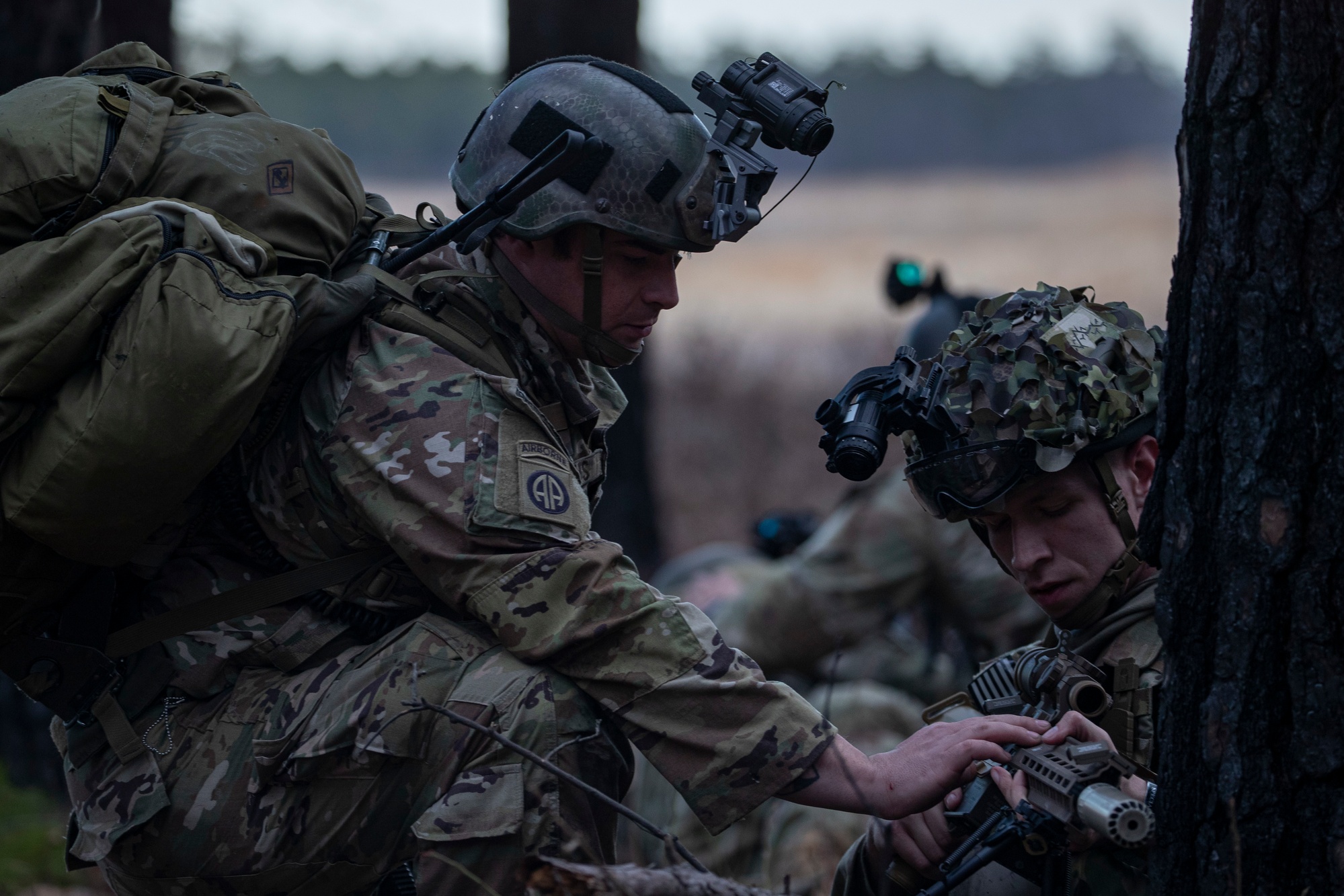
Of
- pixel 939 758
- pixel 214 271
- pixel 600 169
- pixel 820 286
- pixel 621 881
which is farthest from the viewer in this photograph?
pixel 820 286

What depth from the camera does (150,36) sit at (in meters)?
5.80

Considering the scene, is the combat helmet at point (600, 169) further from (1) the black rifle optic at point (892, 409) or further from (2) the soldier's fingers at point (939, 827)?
(2) the soldier's fingers at point (939, 827)

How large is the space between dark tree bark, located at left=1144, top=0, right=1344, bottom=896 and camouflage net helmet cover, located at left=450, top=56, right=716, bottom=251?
1274 mm

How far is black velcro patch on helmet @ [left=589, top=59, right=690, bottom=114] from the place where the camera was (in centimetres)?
314

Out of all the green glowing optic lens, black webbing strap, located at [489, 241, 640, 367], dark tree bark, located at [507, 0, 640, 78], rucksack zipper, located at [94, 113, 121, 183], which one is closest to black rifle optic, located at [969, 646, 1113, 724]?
black webbing strap, located at [489, 241, 640, 367]

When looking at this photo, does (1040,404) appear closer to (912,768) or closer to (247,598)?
(912,768)

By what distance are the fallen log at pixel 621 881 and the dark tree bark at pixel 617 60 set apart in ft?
17.4

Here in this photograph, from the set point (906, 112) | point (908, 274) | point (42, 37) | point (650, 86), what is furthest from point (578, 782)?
point (906, 112)

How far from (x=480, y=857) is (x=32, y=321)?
131 cm

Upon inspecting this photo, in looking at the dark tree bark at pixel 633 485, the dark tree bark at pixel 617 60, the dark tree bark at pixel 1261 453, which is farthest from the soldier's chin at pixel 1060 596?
the dark tree bark at pixel 633 485

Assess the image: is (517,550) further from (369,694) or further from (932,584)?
(932,584)

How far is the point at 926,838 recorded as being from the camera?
2.57 metres

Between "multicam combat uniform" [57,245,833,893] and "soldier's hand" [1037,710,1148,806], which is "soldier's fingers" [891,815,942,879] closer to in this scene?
"multicam combat uniform" [57,245,833,893]

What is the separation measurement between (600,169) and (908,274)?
3.56 m
